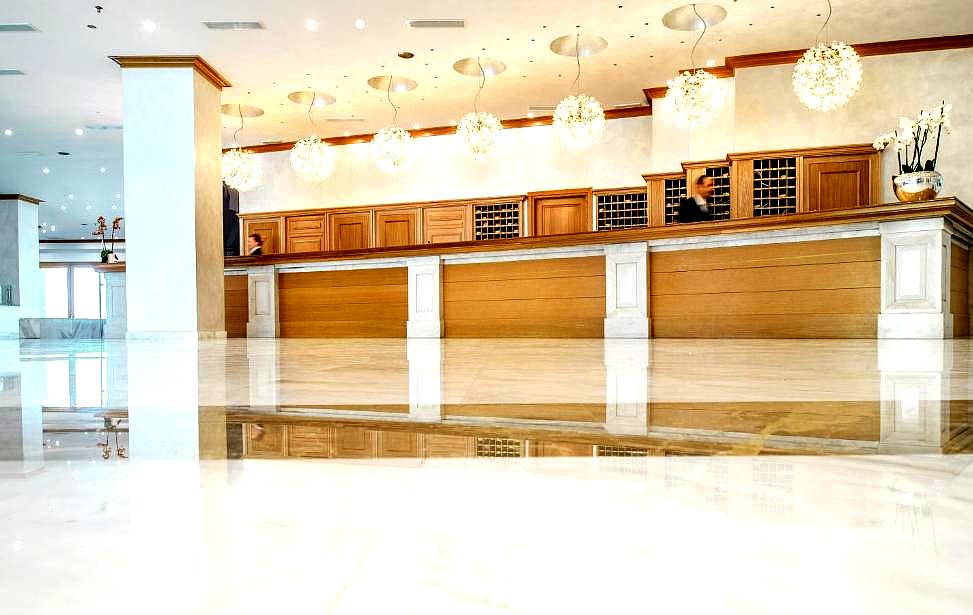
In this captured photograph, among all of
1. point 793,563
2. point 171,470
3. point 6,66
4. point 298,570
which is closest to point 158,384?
point 171,470

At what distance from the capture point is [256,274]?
993 cm

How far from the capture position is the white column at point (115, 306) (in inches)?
425

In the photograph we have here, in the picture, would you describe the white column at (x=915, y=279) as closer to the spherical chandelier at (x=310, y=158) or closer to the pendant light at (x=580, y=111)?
the pendant light at (x=580, y=111)

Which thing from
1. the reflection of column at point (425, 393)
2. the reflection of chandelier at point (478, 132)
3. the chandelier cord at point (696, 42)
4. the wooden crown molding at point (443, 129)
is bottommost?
the reflection of column at point (425, 393)

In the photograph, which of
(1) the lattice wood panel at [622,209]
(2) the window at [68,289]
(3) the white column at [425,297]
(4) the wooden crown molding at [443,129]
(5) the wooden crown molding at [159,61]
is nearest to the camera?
(3) the white column at [425,297]

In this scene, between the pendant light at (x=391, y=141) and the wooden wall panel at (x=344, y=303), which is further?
the pendant light at (x=391, y=141)

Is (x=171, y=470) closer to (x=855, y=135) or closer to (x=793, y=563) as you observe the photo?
(x=793, y=563)

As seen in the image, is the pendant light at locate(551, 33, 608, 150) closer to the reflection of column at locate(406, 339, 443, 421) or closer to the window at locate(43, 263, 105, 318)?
the reflection of column at locate(406, 339, 443, 421)

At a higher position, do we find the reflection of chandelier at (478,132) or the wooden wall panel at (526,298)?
the reflection of chandelier at (478,132)

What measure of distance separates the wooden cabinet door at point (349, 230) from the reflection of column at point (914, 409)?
13254mm

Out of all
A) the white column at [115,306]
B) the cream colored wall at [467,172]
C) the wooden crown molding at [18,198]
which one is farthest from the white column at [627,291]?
the wooden crown molding at [18,198]

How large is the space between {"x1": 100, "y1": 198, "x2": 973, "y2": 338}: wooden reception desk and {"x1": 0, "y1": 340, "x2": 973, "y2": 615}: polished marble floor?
517 cm

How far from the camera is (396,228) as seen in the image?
14711mm

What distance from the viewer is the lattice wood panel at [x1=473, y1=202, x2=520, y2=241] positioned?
14.0 m
